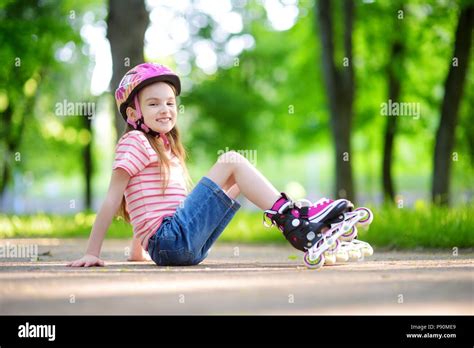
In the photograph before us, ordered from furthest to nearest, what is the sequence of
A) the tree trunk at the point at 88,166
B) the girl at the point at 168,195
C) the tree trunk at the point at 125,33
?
the tree trunk at the point at 88,166, the tree trunk at the point at 125,33, the girl at the point at 168,195

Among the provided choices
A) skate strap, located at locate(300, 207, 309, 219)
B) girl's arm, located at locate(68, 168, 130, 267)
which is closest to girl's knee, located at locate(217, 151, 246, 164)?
skate strap, located at locate(300, 207, 309, 219)

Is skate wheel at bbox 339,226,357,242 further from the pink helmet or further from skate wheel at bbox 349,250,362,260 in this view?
the pink helmet

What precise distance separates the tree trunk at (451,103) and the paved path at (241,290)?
7.82m

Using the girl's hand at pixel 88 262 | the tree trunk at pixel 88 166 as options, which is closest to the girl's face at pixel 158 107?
the girl's hand at pixel 88 262

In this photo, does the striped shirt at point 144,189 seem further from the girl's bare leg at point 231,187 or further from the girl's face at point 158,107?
the girl's bare leg at point 231,187

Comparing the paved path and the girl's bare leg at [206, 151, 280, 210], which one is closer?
the paved path

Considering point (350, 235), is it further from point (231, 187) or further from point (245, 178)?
point (231, 187)

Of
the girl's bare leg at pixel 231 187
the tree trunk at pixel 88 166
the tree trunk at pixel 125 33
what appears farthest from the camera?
the tree trunk at pixel 88 166

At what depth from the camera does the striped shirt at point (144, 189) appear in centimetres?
489

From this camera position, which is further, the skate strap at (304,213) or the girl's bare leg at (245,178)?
the girl's bare leg at (245,178)

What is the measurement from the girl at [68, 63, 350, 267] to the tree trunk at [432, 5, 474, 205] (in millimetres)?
7783

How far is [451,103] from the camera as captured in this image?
39.8ft

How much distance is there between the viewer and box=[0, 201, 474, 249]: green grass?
6703 millimetres

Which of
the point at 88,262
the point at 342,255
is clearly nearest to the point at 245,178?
the point at 342,255
